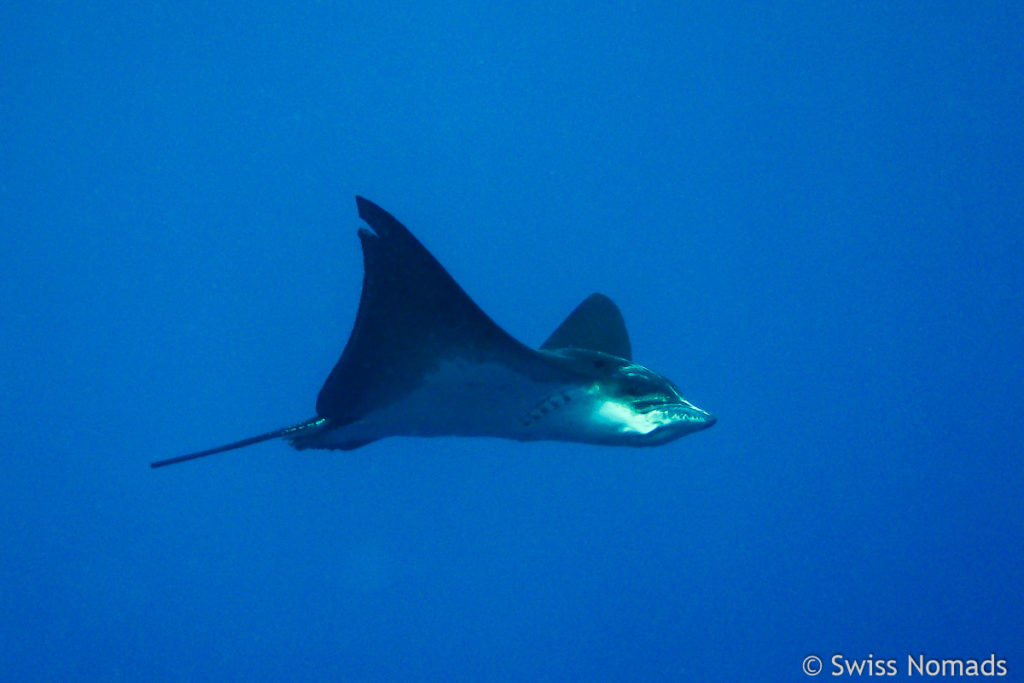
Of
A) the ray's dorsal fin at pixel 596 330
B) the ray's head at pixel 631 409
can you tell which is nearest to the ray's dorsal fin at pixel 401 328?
the ray's head at pixel 631 409

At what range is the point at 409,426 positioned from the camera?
3619mm

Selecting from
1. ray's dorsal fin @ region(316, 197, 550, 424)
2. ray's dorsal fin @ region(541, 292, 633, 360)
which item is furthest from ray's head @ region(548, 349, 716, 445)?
ray's dorsal fin @ region(541, 292, 633, 360)

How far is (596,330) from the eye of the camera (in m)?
5.38

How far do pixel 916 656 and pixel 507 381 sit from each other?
1806 centimetres

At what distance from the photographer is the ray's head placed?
3.21 metres

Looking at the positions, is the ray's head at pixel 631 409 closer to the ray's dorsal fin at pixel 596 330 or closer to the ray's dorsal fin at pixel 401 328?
the ray's dorsal fin at pixel 401 328

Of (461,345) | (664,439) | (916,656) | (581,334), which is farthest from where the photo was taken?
(916,656)

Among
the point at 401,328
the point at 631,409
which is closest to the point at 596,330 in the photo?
the point at 631,409

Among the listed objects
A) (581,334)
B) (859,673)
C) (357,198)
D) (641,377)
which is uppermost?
(581,334)

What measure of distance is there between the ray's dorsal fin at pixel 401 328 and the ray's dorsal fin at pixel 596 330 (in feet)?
7.40

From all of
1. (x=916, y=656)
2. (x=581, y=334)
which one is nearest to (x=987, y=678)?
(x=916, y=656)

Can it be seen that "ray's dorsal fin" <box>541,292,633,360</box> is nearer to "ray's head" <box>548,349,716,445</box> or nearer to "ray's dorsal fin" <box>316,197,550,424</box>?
"ray's head" <box>548,349,716,445</box>

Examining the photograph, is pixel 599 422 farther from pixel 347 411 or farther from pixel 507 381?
pixel 347 411

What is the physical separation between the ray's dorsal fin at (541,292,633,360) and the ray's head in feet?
5.79
